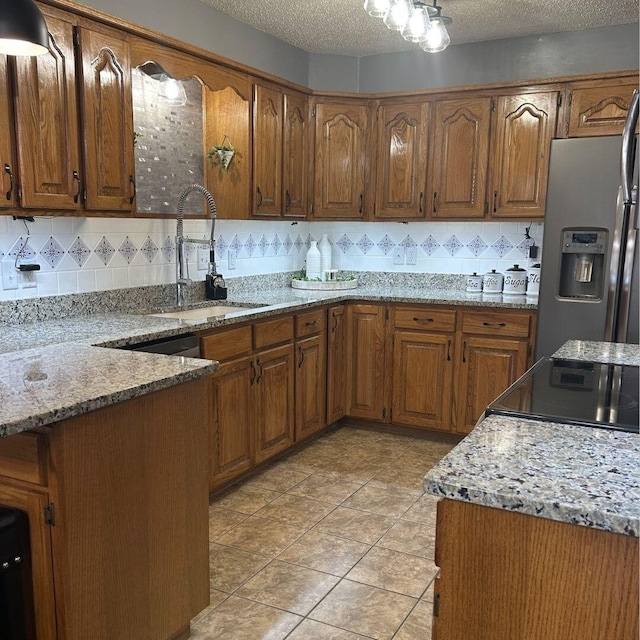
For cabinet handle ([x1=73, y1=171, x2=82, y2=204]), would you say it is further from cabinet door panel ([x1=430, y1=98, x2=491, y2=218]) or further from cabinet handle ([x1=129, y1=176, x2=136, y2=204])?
cabinet door panel ([x1=430, y1=98, x2=491, y2=218])

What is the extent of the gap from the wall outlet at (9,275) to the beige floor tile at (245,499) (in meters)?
1.37

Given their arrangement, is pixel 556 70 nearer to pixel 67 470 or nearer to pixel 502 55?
pixel 502 55

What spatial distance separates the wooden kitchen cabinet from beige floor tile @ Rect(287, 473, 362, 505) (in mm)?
678

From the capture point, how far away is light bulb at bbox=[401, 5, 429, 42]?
2.71m

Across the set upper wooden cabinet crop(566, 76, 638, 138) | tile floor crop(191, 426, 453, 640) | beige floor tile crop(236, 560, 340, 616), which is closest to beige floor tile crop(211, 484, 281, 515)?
tile floor crop(191, 426, 453, 640)

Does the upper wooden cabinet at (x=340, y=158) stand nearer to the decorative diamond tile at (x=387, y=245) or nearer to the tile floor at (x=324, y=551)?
the decorative diamond tile at (x=387, y=245)

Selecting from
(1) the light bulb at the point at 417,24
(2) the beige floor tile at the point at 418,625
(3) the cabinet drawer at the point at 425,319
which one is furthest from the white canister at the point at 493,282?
(2) the beige floor tile at the point at 418,625

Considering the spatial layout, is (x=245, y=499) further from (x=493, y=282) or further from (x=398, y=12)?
(x=398, y=12)

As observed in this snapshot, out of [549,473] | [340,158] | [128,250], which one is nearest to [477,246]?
[340,158]

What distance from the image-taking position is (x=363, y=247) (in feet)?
15.4

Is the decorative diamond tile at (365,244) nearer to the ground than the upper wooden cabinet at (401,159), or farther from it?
nearer to the ground

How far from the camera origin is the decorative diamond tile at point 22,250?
8.86 feet

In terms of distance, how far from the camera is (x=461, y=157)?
3.96 metres

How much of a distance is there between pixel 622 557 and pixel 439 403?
9.88 feet
